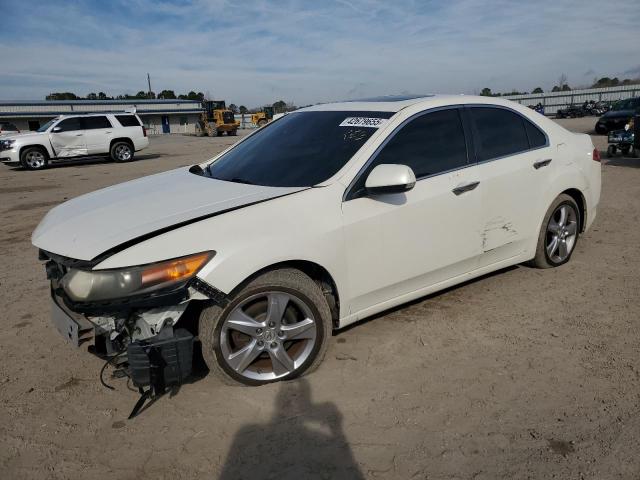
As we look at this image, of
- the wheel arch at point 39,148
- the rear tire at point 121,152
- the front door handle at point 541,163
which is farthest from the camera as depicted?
the rear tire at point 121,152

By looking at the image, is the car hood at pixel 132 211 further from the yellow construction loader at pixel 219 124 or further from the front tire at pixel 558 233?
the yellow construction loader at pixel 219 124

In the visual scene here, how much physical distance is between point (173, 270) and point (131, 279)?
21 cm

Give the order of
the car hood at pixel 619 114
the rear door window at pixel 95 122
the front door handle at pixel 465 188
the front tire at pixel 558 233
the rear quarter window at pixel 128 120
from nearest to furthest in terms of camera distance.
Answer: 1. the front door handle at pixel 465 188
2. the front tire at pixel 558 233
3. the rear door window at pixel 95 122
4. the rear quarter window at pixel 128 120
5. the car hood at pixel 619 114

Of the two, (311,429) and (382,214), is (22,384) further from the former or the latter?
(382,214)

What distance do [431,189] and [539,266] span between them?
1896mm

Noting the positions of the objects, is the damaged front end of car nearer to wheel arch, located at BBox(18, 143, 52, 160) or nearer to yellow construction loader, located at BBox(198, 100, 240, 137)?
wheel arch, located at BBox(18, 143, 52, 160)

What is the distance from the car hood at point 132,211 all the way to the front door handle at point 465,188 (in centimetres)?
118

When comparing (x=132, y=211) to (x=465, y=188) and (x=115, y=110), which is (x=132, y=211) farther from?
(x=115, y=110)

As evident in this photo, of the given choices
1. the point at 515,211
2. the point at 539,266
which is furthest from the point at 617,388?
the point at 539,266

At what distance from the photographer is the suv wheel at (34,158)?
16.4m

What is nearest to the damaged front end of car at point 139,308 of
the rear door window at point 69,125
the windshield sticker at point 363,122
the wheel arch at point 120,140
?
the windshield sticker at point 363,122

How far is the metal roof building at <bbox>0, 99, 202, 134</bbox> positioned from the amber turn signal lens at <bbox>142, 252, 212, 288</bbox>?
46.4m

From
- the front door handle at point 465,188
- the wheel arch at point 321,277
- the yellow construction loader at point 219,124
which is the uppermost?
the yellow construction loader at point 219,124

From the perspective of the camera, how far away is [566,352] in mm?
3232
